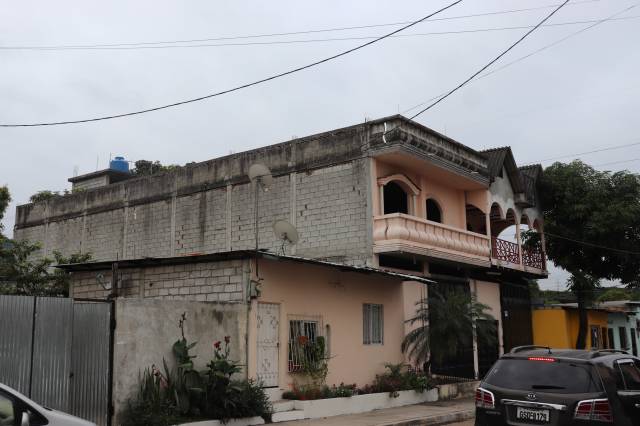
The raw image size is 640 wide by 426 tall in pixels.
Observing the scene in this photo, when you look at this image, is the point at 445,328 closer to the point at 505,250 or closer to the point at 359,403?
the point at 359,403

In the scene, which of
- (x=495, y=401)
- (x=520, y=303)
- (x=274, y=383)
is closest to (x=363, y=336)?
(x=274, y=383)

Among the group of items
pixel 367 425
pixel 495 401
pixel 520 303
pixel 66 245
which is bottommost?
pixel 367 425

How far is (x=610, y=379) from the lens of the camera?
7414mm

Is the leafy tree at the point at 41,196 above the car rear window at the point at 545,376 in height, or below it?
above

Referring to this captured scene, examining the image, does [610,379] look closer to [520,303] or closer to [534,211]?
[520,303]

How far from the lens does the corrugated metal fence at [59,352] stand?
951cm

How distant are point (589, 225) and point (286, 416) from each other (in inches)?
802

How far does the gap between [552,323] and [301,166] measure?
1396 centimetres

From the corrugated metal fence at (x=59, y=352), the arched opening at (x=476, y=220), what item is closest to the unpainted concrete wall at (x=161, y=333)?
the corrugated metal fence at (x=59, y=352)

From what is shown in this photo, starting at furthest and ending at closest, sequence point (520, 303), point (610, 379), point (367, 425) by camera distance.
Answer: point (520, 303) < point (367, 425) < point (610, 379)

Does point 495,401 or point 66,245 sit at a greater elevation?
point 66,245

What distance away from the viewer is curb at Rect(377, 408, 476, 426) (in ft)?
42.4

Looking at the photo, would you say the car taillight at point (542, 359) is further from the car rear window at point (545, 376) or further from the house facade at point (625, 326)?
the house facade at point (625, 326)

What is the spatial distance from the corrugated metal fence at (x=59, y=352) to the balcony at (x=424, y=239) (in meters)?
9.93
